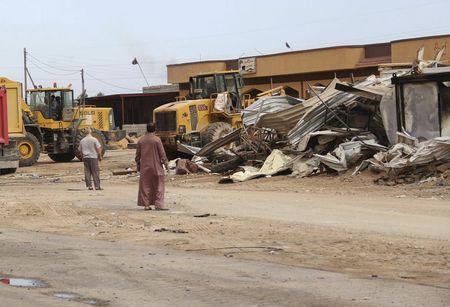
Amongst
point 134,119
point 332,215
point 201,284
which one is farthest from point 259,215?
point 134,119

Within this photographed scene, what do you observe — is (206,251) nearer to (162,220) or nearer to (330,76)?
(162,220)

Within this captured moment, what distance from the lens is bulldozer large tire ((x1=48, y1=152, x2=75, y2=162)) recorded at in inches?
1329

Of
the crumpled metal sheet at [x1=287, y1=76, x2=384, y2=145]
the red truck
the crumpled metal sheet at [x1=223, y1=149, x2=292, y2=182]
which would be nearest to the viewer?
the crumpled metal sheet at [x1=223, y1=149, x2=292, y2=182]

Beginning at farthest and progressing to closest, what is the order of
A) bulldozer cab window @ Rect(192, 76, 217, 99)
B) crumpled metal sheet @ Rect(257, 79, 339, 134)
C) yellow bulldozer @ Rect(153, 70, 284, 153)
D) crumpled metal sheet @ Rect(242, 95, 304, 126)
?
bulldozer cab window @ Rect(192, 76, 217, 99), yellow bulldozer @ Rect(153, 70, 284, 153), crumpled metal sheet @ Rect(242, 95, 304, 126), crumpled metal sheet @ Rect(257, 79, 339, 134)

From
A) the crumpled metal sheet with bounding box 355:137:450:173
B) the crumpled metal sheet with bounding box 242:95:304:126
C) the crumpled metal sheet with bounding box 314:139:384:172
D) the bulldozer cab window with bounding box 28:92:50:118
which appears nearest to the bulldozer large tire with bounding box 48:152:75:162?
the bulldozer cab window with bounding box 28:92:50:118

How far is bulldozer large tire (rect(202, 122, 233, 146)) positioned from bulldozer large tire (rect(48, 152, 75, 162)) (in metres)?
9.92

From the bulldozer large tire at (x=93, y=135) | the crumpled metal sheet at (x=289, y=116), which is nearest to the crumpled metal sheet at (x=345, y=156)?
the crumpled metal sheet at (x=289, y=116)

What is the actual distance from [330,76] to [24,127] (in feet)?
70.9

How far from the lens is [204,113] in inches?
1059

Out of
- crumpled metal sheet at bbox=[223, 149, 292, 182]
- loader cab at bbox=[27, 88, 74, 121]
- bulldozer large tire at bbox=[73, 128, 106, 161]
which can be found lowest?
crumpled metal sheet at bbox=[223, 149, 292, 182]

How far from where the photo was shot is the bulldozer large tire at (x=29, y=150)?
2986cm

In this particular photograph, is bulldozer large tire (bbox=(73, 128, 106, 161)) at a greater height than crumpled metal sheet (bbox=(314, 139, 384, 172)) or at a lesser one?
greater

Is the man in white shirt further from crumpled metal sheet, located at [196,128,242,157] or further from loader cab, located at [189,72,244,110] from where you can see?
loader cab, located at [189,72,244,110]

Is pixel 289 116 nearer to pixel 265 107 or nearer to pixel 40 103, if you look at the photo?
pixel 265 107
